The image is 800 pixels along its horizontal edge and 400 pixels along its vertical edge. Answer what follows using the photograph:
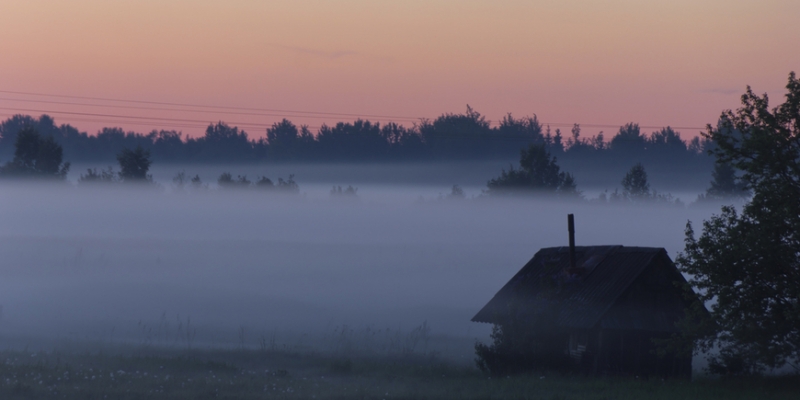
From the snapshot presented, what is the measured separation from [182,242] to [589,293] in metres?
108

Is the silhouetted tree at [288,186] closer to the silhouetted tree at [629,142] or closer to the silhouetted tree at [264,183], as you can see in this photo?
the silhouetted tree at [264,183]

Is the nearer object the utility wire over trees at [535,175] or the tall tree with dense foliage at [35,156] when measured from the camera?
the tall tree with dense foliage at [35,156]

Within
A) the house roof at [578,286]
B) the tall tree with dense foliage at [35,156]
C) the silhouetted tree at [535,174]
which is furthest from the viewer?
the silhouetted tree at [535,174]

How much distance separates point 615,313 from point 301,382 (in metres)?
13.5

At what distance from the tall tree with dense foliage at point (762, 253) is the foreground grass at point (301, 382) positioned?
6.37ft

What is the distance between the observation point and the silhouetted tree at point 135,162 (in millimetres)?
110125

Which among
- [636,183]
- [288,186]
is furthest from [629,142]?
[288,186]

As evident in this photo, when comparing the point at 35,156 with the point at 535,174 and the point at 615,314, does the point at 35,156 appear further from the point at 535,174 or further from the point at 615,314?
the point at 615,314

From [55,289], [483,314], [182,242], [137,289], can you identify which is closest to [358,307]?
[137,289]

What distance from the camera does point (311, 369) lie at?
30.4m

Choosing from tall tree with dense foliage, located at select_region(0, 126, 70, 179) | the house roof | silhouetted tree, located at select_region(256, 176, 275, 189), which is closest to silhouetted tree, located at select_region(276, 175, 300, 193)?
silhouetted tree, located at select_region(256, 176, 275, 189)

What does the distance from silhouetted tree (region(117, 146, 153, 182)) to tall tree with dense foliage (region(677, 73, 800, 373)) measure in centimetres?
9713

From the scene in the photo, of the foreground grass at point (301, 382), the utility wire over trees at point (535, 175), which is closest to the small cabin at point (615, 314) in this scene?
the foreground grass at point (301, 382)

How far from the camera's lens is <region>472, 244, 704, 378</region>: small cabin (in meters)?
30.4
